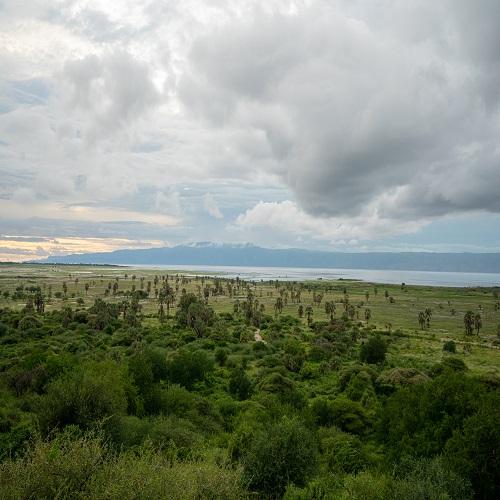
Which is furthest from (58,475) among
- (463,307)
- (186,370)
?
(463,307)

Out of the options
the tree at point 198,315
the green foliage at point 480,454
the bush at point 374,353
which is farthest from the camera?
the tree at point 198,315

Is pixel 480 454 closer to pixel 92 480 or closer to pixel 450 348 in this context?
pixel 92 480

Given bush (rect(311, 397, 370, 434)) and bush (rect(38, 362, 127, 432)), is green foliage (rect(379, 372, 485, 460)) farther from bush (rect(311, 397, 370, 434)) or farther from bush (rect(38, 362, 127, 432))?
bush (rect(38, 362, 127, 432))

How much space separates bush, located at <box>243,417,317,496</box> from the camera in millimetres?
22078

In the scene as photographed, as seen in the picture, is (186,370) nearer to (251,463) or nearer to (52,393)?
(52,393)

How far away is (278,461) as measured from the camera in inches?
880

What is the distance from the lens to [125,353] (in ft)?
197

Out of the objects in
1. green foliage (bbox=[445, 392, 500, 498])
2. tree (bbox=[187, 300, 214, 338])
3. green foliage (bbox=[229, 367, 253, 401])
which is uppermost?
green foliage (bbox=[445, 392, 500, 498])

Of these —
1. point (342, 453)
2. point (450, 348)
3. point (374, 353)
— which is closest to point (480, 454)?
point (342, 453)

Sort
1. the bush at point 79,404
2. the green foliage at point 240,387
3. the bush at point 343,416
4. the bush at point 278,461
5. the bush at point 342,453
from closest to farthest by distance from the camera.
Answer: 1. the bush at point 278,461
2. the bush at point 79,404
3. the bush at point 342,453
4. the bush at point 343,416
5. the green foliage at point 240,387

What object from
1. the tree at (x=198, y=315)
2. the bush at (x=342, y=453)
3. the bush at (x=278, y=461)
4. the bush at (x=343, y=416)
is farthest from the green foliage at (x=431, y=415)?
the tree at (x=198, y=315)

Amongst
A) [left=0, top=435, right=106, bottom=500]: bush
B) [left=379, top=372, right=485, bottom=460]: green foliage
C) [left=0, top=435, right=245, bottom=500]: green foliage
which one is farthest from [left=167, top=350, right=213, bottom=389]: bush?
[left=0, top=435, right=106, bottom=500]: bush

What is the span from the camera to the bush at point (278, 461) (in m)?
22.1

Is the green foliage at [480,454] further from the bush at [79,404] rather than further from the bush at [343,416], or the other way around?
the bush at [79,404]
